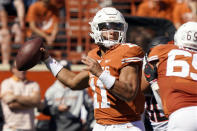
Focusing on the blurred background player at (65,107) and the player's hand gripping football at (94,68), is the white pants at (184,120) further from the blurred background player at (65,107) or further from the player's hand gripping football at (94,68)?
the blurred background player at (65,107)

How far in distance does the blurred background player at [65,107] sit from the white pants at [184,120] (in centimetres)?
273

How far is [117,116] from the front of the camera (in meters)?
3.71

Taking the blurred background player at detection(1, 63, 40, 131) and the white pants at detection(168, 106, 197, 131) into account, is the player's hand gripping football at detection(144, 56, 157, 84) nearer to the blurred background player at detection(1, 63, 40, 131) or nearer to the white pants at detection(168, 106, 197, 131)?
the white pants at detection(168, 106, 197, 131)

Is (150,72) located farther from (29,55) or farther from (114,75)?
(29,55)

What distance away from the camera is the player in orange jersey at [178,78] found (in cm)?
371

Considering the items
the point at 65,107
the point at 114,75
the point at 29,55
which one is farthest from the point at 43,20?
the point at 114,75

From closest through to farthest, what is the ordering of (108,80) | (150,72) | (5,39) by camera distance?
1. (108,80)
2. (150,72)
3. (5,39)

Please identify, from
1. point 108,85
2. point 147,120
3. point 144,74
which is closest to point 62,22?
point 147,120

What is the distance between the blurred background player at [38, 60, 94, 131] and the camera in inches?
248

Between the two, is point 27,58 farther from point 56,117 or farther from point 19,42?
point 19,42

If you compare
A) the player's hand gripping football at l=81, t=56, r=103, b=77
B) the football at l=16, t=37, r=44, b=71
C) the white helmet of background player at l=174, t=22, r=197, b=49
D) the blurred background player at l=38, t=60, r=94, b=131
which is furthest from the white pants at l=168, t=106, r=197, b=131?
the blurred background player at l=38, t=60, r=94, b=131

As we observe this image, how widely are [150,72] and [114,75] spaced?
1.49ft

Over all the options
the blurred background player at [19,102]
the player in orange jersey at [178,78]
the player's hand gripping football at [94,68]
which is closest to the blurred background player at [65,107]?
the blurred background player at [19,102]

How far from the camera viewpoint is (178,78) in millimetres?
3797
